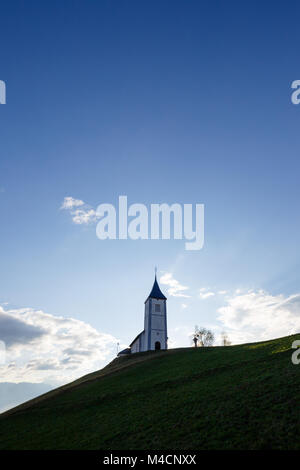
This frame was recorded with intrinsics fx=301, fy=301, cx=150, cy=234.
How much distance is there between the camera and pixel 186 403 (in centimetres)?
1870

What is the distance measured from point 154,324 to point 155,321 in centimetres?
68

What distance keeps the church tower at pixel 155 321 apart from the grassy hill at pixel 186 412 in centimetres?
2757

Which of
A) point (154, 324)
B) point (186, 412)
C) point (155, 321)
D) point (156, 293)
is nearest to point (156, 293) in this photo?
point (156, 293)

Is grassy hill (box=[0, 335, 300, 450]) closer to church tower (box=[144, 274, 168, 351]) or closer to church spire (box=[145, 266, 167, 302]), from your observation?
church tower (box=[144, 274, 168, 351])

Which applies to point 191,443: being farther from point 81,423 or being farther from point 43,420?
point 43,420

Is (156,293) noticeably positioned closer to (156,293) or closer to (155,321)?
(156,293)

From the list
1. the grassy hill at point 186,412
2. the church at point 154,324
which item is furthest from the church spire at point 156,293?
the grassy hill at point 186,412

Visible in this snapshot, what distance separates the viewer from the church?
5872 cm

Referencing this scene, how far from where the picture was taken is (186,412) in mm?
17109

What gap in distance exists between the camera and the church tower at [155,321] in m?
58.7

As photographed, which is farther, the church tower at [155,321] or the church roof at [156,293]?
the church roof at [156,293]

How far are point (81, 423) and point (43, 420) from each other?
647 centimetres

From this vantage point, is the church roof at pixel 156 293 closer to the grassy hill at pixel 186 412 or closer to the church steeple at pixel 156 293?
the church steeple at pixel 156 293
